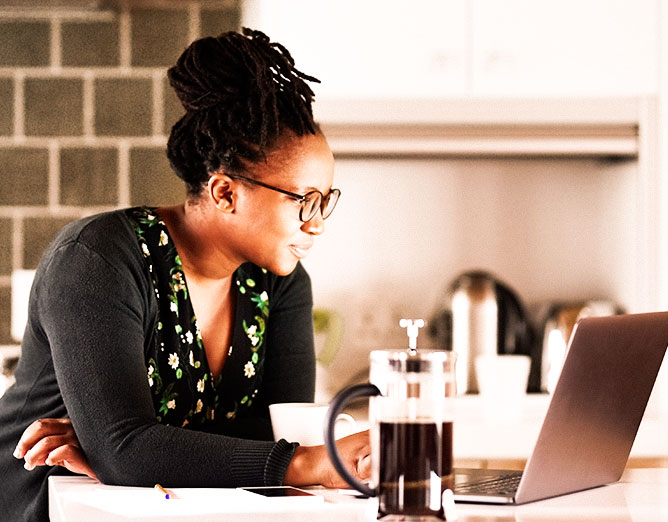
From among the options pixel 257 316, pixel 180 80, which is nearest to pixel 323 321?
pixel 257 316

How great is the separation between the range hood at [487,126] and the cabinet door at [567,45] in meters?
0.05

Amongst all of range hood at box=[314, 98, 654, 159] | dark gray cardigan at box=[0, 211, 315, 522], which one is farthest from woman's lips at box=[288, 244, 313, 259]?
range hood at box=[314, 98, 654, 159]

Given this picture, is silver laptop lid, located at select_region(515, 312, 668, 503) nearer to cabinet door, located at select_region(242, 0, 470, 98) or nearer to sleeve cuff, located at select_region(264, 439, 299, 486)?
sleeve cuff, located at select_region(264, 439, 299, 486)

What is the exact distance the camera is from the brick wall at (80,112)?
3230 millimetres

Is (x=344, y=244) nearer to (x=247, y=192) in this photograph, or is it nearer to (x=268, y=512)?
(x=247, y=192)

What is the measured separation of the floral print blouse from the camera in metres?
1.57

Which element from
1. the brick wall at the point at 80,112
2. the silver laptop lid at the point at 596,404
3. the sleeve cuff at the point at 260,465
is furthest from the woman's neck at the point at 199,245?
the brick wall at the point at 80,112

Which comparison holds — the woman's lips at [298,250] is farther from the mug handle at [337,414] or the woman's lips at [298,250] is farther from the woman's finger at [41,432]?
the mug handle at [337,414]

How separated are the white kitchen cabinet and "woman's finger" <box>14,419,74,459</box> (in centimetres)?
152

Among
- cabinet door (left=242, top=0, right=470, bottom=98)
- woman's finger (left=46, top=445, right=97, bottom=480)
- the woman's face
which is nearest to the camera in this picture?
woman's finger (left=46, top=445, right=97, bottom=480)

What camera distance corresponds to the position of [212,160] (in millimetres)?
1625

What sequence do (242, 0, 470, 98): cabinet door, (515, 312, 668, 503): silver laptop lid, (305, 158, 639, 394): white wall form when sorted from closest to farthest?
(515, 312, 668, 503): silver laptop lid, (242, 0, 470, 98): cabinet door, (305, 158, 639, 394): white wall

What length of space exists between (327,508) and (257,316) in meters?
0.62

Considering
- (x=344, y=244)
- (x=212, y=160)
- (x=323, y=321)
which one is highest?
(x=212, y=160)
